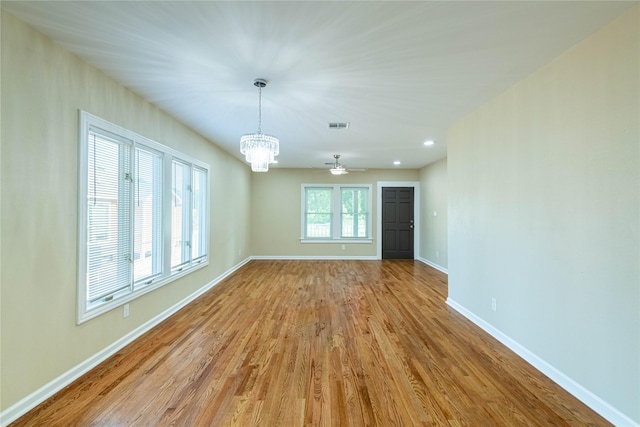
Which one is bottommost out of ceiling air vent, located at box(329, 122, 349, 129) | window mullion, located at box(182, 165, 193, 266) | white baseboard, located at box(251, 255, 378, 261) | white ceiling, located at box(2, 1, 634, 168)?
white baseboard, located at box(251, 255, 378, 261)

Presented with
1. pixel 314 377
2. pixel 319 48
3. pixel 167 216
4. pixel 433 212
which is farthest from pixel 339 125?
pixel 433 212

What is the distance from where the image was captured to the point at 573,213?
2.13 metres

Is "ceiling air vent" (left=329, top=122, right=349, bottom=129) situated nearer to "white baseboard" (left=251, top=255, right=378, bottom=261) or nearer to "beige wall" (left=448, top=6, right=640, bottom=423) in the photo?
"beige wall" (left=448, top=6, right=640, bottom=423)

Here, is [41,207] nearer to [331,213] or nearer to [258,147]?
[258,147]

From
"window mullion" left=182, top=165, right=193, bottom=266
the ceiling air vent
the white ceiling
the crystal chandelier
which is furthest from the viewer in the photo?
"window mullion" left=182, top=165, right=193, bottom=266

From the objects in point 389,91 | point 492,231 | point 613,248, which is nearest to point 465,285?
point 492,231

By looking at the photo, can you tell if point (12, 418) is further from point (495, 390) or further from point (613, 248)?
point (613, 248)

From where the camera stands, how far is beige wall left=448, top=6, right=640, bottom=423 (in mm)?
1765

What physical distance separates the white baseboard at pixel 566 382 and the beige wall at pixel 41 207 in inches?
149

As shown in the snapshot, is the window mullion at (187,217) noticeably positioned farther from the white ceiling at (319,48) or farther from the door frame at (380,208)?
the door frame at (380,208)

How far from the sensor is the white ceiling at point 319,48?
1.75m

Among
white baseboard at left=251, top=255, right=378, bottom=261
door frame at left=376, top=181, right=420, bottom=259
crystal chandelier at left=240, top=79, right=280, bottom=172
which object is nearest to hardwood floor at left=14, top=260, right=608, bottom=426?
crystal chandelier at left=240, top=79, right=280, bottom=172

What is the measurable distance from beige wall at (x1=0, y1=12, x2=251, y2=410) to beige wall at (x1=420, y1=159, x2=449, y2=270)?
20.0ft

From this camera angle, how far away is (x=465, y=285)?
3656mm
